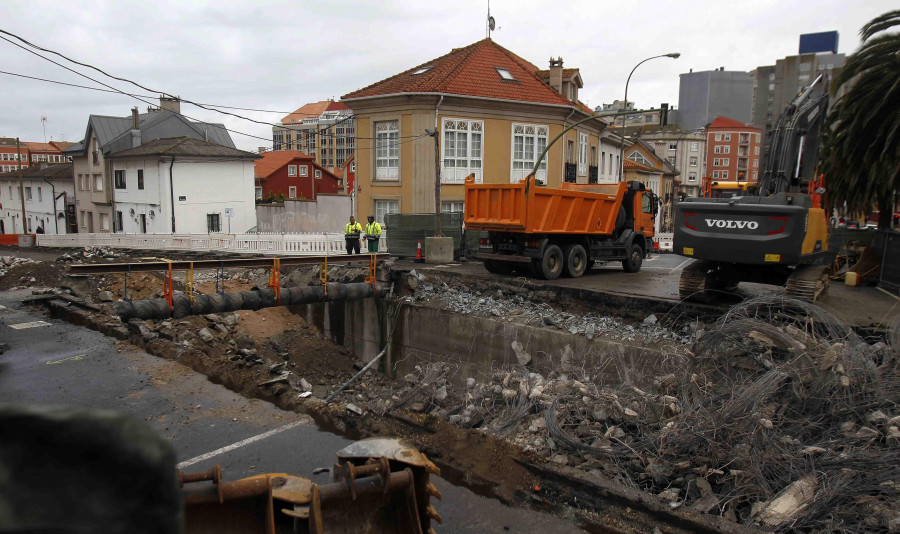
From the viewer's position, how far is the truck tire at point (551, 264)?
13133 mm

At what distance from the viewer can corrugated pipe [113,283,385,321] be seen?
1074 cm

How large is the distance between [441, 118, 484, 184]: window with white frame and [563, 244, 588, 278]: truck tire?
1136 cm

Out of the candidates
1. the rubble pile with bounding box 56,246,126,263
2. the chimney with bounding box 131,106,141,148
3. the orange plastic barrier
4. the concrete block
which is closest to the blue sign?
the concrete block

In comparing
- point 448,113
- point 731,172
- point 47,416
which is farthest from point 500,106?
point 731,172

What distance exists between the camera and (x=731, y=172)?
88.3 meters

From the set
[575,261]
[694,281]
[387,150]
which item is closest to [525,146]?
[387,150]

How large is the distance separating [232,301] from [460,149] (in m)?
15.0

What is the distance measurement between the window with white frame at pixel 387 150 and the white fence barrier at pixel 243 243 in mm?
4191

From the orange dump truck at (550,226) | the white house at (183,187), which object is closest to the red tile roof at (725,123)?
the white house at (183,187)

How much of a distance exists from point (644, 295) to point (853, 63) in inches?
305

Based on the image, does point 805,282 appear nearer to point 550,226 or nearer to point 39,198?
point 550,226

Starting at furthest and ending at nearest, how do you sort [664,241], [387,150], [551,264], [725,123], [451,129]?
[725,123] → [664,241] → [387,150] → [451,129] → [551,264]

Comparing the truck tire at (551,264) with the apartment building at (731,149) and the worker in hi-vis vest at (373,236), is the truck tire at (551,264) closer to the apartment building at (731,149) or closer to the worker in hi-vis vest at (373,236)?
the worker in hi-vis vest at (373,236)

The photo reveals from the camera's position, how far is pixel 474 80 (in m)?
25.4
